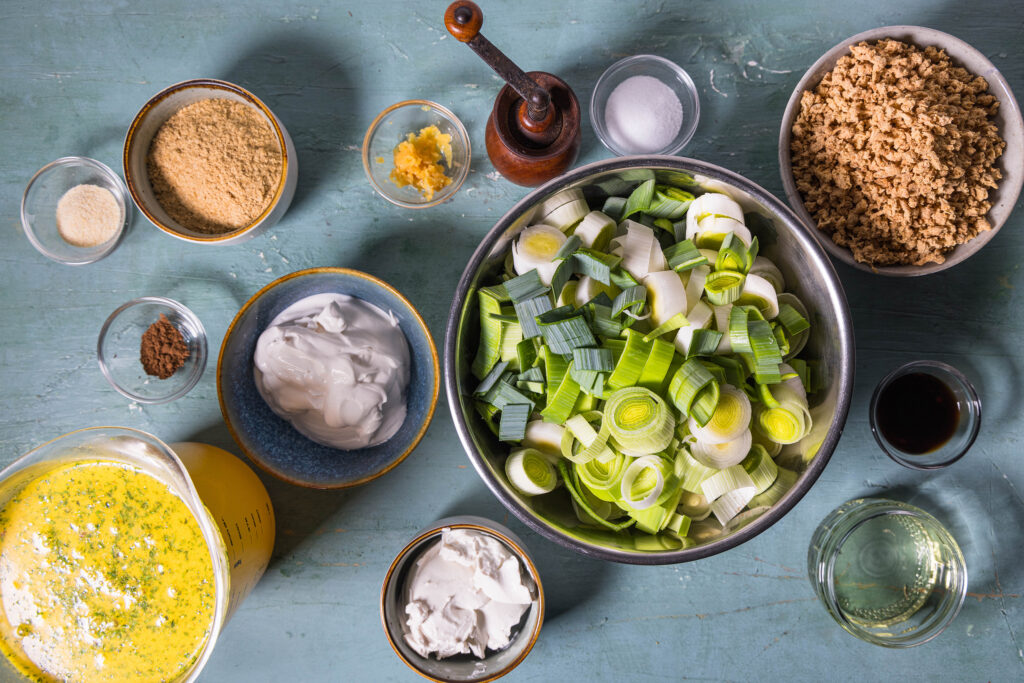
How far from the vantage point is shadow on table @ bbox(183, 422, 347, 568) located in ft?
4.94

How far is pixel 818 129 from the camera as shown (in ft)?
4.36

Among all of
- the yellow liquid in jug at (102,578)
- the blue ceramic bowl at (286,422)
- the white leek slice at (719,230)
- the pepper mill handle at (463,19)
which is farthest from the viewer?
the blue ceramic bowl at (286,422)

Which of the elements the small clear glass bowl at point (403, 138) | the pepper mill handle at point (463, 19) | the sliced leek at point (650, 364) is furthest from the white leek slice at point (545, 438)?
the pepper mill handle at point (463, 19)

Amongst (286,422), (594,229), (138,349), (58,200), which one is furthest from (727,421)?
(58,200)

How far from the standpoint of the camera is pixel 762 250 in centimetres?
125

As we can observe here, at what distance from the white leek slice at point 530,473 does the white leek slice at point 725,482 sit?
28 centimetres

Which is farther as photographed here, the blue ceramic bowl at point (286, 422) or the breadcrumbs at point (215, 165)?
the breadcrumbs at point (215, 165)

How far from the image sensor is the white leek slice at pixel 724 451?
3.60 ft

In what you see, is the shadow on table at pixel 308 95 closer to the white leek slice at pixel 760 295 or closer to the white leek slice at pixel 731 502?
the white leek slice at pixel 760 295

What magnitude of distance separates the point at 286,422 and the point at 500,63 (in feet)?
2.96

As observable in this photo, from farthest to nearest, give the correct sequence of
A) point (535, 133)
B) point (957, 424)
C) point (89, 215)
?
point (89, 215) < point (957, 424) < point (535, 133)

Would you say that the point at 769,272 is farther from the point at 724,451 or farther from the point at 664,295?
the point at 724,451

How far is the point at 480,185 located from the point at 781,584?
1.18 m

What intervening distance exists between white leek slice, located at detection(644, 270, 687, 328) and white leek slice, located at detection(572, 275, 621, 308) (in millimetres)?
69
